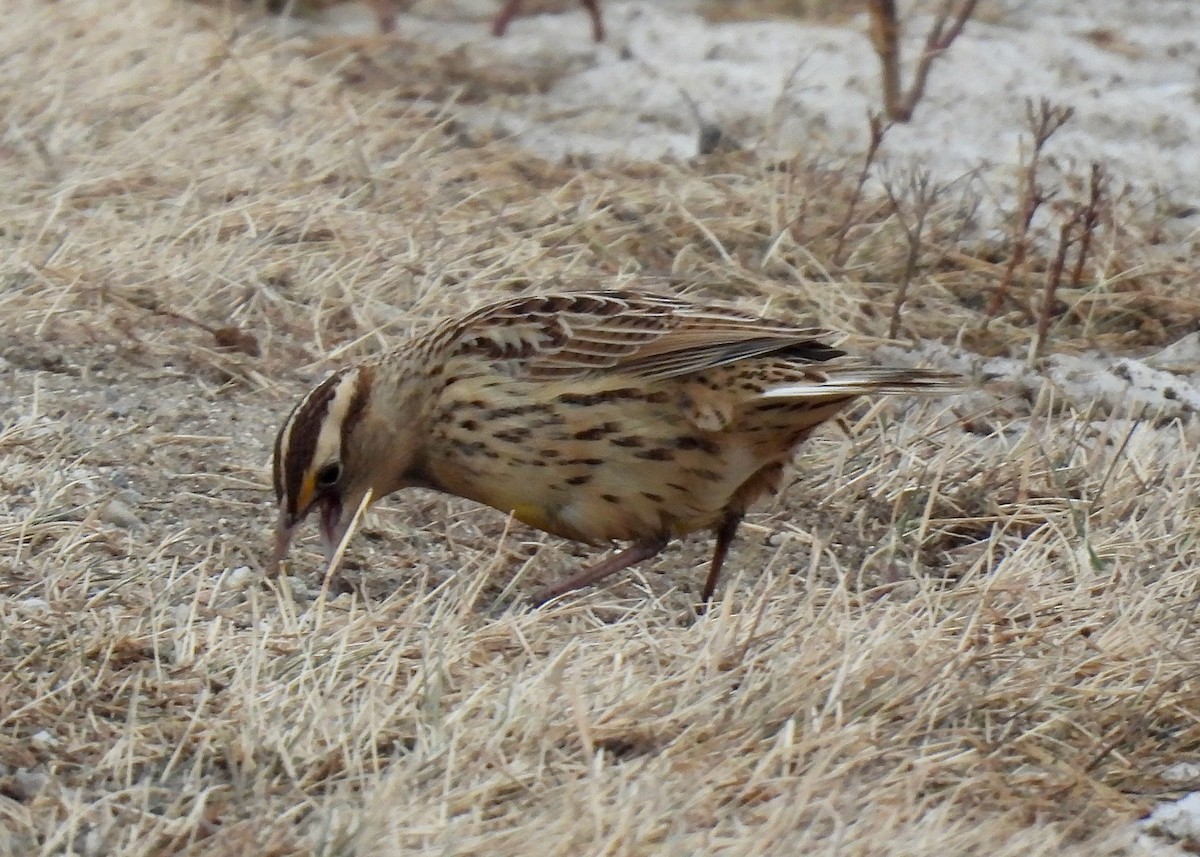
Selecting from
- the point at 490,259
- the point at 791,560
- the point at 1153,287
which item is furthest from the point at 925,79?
the point at 791,560

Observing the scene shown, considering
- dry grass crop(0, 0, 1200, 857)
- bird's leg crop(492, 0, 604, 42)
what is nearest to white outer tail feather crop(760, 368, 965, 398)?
dry grass crop(0, 0, 1200, 857)

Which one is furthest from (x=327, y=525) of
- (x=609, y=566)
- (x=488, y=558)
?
(x=609, y=566)

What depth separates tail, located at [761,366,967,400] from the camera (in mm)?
5133

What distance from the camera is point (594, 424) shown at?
5238 millimetres

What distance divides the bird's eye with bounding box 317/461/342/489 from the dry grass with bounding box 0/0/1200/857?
0.89 feet

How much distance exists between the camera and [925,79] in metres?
9.16

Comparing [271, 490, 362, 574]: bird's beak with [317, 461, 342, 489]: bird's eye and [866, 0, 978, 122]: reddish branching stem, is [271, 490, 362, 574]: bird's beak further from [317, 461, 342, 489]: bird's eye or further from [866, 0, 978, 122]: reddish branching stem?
[866, 0, 978, 122]: reddish branching stem

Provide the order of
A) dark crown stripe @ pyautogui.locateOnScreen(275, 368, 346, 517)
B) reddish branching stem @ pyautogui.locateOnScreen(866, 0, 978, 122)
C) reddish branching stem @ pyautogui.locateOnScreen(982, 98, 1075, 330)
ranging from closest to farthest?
dark crown stripe @ pyautogui.locateOnScreen(275, 368, 346, 517) → reddish branching stem @ pyautogui.locateOnScreen(982, 98, 1075, 330) → reddish branching stem @ pyautogui.locateOnScreen(866, 0, 978, 122)

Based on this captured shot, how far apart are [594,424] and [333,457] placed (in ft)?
2.37

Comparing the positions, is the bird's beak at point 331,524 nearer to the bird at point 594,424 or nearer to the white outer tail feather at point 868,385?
the bird at point 594,424

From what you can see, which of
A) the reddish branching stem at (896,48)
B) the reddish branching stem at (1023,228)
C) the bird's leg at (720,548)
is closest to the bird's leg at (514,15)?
the reddish branching stem at (896,48)

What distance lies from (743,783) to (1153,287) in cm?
417

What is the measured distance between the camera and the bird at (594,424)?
5.23 meters

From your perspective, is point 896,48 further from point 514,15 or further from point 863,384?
point 863,384
